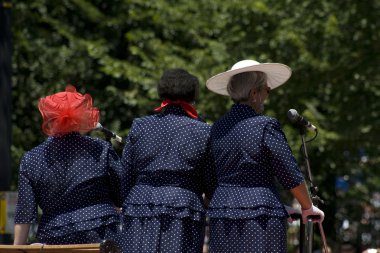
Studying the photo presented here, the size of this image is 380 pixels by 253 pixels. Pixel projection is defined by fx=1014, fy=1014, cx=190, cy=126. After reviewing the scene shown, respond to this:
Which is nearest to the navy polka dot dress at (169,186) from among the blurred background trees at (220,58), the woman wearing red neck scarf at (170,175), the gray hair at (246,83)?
the woman wearing red neck scarf at (170,175)

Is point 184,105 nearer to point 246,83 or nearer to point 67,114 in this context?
point 246,83

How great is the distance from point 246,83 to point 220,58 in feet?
19.4

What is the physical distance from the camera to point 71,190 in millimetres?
5742

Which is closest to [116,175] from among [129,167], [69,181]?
[129,167]

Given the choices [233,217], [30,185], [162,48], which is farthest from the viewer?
[162,48]

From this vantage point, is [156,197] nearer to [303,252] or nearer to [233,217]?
[233,217]

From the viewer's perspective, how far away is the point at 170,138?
18.6ft

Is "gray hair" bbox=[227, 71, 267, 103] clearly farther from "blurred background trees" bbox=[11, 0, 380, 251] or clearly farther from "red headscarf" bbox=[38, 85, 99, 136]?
"blurred background trees" bbox=[11, 0, 380, 251]

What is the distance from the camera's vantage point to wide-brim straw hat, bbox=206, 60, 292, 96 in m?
5.61

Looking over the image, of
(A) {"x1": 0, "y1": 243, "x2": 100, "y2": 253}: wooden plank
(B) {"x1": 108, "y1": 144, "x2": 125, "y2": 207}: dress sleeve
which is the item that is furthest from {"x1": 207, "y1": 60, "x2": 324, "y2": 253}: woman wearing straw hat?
(A) {"x1": 0, "y1": 243, "x2": 100, "y2": 253}: wooden plank

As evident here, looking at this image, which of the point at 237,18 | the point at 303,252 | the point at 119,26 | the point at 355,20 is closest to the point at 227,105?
the point at 237,18

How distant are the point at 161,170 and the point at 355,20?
6.29m

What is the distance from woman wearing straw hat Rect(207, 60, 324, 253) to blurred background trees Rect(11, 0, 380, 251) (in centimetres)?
533

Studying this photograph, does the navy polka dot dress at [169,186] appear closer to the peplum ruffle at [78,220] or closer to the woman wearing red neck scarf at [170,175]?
the woman wearing red neck scarf at [170,175]
